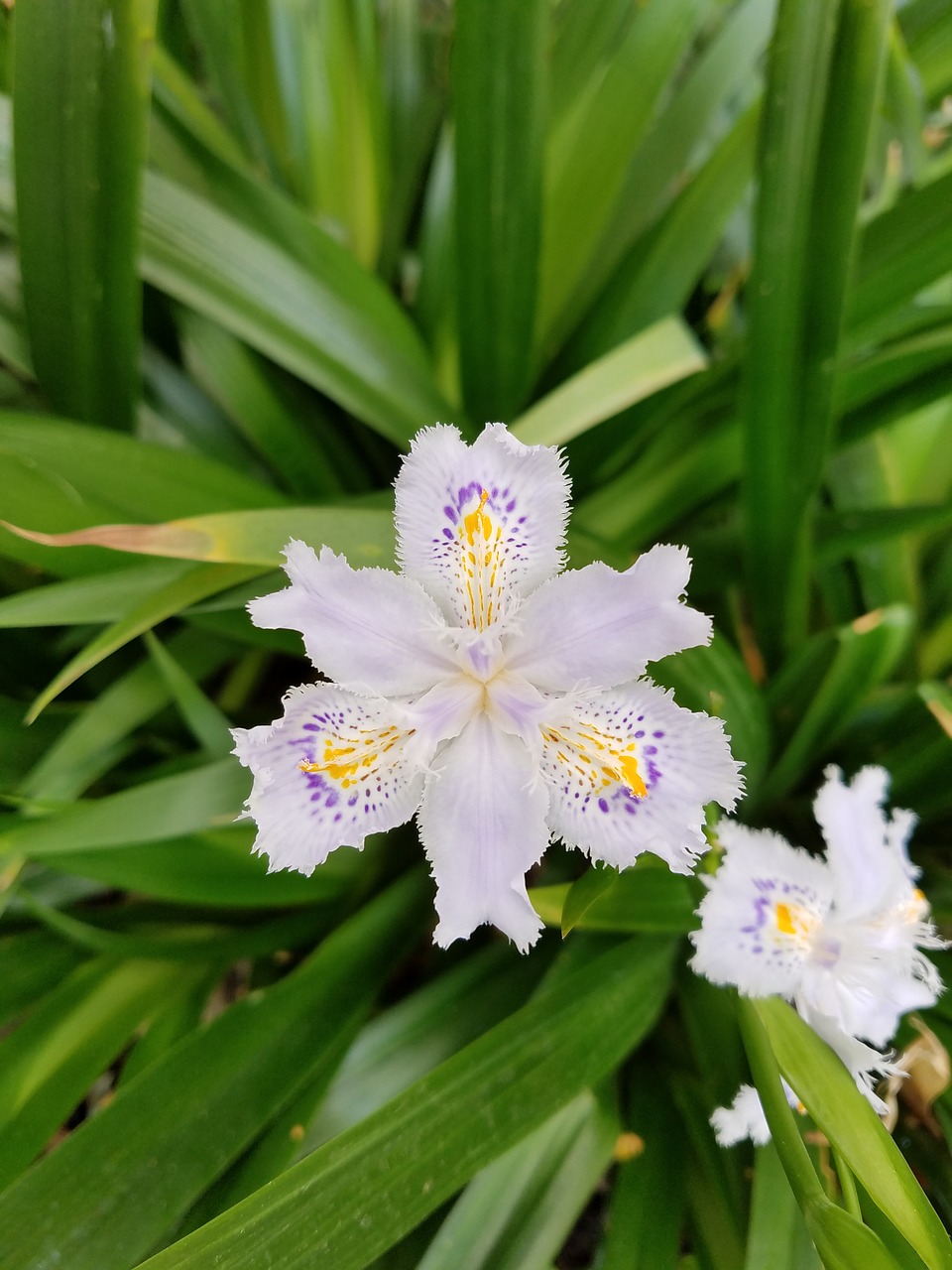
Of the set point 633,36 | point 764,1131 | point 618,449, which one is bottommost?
point 764,1131

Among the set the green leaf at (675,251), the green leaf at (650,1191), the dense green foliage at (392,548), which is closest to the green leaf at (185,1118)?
the dense green foliage at (392,548)

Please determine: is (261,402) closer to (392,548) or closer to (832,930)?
(392,548)

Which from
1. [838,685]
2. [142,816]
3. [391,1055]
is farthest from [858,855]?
[142,816]

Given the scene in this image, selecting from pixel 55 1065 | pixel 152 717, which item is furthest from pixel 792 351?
pixel 55 1065

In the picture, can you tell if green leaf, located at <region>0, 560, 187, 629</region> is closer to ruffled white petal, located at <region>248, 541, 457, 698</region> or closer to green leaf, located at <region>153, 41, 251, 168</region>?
ruffled white petal, located at <region>248, 541, 457, 698</region>

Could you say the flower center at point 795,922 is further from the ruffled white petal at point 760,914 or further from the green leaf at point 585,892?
the green leaf at point 585,892

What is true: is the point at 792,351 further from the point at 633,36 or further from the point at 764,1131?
the point at 764,1131

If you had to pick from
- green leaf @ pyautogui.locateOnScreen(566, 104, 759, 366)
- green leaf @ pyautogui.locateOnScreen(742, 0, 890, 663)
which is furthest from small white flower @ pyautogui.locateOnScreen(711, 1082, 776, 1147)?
green leaf @ pyautogui.locateOnScreen(566, 104, 759, 366)
